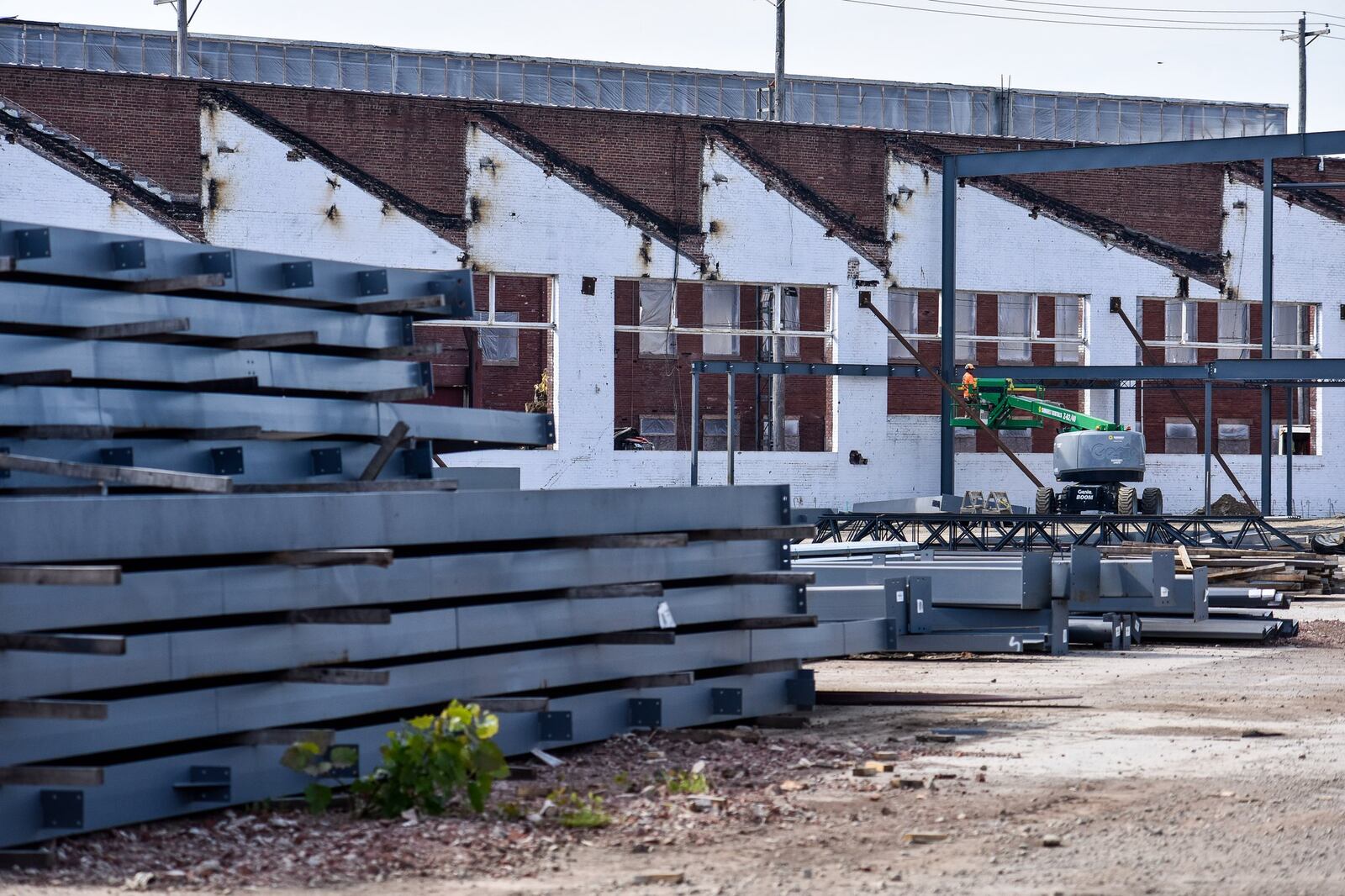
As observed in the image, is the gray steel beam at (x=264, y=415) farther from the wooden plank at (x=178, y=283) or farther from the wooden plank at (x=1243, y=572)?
the wooden plank at (x=1243, y=572)

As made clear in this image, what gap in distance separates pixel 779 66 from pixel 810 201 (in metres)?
20.9

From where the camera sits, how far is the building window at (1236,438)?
47.0 metres

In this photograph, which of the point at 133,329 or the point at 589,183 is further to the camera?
the point at 589,183

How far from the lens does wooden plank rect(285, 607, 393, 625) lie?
6.32 m

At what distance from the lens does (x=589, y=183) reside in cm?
3183

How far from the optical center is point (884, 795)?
23.3ft

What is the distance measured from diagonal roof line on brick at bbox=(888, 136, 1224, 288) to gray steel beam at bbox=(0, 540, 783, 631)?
26.6 metres

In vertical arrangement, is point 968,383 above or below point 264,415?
above

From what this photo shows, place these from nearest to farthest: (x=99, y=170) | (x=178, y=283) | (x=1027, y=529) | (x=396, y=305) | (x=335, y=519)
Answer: (x=335, y=519) → (x=178, y=283) → (x=396, y=305) → (x=1027, y=529) → (x=99, y=170)

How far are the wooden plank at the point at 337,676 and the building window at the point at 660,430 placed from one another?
1447 inches

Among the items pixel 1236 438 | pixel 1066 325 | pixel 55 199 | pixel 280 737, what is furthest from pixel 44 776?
pixel 1236 438

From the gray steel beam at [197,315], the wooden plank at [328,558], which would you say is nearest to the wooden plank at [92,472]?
the wooden plank at [328,558]

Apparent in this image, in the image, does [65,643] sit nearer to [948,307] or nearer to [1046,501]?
[1046,501]

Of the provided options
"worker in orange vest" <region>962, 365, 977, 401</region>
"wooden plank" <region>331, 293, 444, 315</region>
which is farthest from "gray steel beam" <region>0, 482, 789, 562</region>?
"worker in orange vest" <region>962, 365, 977, 401</region>
